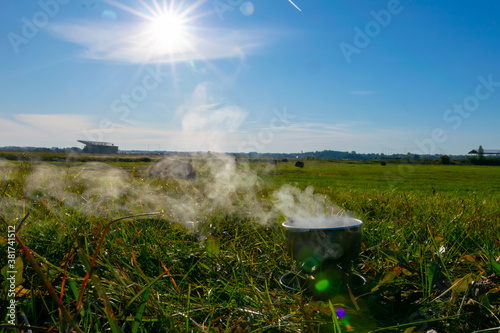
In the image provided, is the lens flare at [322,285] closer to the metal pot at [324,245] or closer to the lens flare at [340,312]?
the metal pot at [324,245]

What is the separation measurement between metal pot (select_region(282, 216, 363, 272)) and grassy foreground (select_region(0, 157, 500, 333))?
0.20 meters

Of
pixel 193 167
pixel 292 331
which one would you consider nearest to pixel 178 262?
pixel 292 331

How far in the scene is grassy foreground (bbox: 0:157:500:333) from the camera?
4.52 ft

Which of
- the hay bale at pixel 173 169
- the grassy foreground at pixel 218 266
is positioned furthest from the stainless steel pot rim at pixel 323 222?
the hay bale at pixel 173 169

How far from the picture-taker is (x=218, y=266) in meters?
2.18

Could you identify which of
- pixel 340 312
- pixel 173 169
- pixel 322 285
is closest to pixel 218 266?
pixel 322 285

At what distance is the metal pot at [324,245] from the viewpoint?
190 centimetres

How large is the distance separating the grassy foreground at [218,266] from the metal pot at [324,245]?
0.65 ft

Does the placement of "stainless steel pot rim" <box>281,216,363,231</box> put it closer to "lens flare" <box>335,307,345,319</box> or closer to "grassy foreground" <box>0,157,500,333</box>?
"grassy foreground" <box>0,157,500,333</box>

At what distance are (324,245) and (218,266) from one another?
73cm

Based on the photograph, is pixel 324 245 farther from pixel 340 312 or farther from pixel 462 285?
pixel 462 285

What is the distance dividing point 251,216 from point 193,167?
10.5 m

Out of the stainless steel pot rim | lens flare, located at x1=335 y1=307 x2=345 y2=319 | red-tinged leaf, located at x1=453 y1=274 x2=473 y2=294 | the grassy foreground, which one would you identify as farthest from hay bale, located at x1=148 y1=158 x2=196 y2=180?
red-tinged leaf, located at x1=453 y1=274 x2=473 y2=294

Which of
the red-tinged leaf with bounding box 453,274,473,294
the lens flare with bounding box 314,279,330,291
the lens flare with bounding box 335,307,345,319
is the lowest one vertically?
the lens flare with bounding box 314,279,330,291
